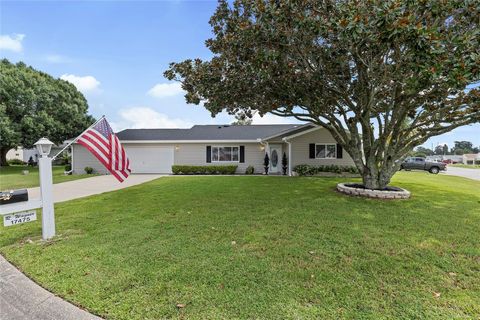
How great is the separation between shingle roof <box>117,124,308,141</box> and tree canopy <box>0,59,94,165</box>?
8682 mm

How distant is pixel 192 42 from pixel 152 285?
10142 mm

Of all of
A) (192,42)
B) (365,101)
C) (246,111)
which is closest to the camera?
(365,101)

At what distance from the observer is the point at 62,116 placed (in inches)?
966

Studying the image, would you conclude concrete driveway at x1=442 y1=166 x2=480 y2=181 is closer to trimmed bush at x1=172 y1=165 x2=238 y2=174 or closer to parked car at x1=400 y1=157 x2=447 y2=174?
parked car at x1=400 y1=157 x2=447 y2=174

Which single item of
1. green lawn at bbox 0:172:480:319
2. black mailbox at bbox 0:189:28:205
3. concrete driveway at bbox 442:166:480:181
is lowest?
concrete driveway at bbox 442:166:480:181

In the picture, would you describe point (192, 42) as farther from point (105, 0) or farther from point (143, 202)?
point (143, 202)

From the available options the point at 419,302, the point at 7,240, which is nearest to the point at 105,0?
the point at 7,240

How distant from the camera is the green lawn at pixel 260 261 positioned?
2.69 metres

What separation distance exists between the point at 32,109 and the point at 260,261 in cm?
2844

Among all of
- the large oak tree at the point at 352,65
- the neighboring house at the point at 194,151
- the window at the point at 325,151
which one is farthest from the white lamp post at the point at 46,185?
the window at the point at 325,151

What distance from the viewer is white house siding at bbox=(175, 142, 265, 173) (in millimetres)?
18094

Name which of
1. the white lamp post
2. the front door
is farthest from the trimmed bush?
the white lamp post

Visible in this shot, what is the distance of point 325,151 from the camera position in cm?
1627

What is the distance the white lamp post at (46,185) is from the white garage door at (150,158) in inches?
552
